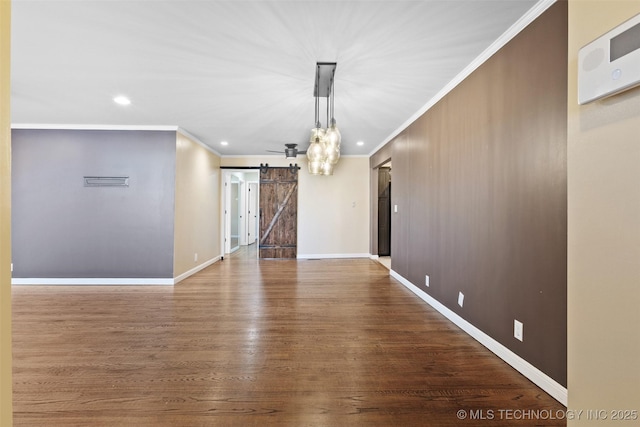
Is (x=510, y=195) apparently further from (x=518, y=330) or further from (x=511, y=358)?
(x=511, y=358)

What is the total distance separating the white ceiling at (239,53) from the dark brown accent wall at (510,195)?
0.34 meters

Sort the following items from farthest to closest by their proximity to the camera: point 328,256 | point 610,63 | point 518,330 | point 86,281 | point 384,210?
point 384,210 → point 328,256 → point 86,281 → point 518,330 → point 610,63

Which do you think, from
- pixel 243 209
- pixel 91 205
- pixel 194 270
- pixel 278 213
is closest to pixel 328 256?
pixel 278 213

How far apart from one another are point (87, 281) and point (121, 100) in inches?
115

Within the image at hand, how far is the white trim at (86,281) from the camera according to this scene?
4254 millimetres

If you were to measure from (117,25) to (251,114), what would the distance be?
1887 mm

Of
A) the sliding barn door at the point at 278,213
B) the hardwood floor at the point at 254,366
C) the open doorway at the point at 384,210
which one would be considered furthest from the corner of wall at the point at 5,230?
the open doorway at the point at 384,210

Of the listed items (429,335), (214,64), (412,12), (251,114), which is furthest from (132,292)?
(412,12)

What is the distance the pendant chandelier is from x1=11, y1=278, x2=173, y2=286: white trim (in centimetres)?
322

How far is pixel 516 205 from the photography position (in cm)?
199

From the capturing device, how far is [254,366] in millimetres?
2053

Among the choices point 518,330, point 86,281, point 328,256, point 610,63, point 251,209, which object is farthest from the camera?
point 251,209

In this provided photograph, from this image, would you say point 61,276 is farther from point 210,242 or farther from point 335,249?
point 335,249

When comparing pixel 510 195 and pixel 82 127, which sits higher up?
pixel 82 127
